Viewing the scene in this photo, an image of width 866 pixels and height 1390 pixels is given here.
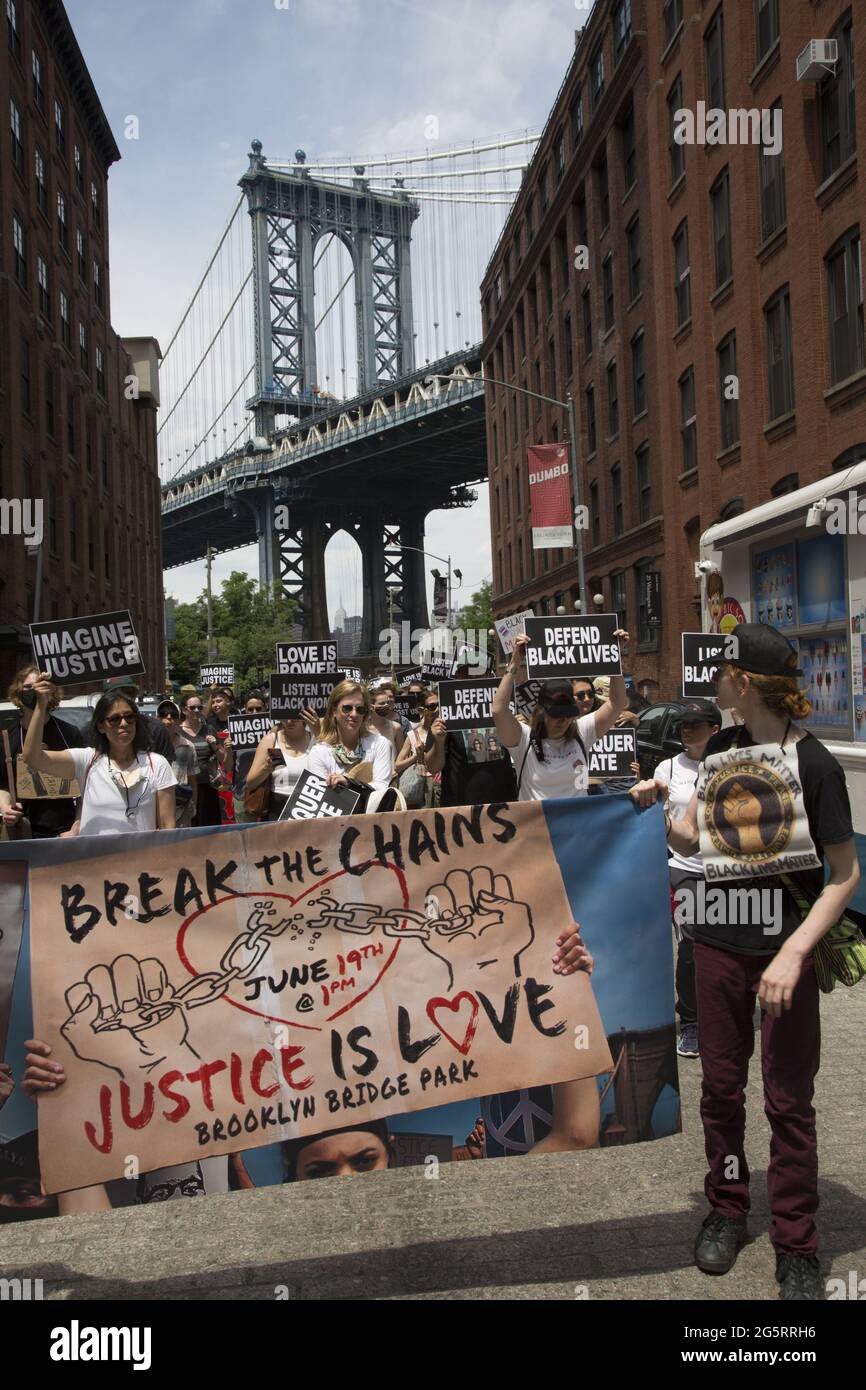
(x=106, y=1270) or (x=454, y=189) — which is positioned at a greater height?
(x=454, y=189)

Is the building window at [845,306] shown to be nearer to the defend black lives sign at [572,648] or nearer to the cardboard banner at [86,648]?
the defend black lives sign at [572,648]

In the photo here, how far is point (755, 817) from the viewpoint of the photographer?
350 centimetres

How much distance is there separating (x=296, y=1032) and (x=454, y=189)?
111942 millimetres

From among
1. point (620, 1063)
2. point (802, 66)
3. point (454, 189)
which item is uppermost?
point (454, 189)

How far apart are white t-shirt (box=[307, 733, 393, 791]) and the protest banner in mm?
2372

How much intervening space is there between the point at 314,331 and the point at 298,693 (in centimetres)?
10444

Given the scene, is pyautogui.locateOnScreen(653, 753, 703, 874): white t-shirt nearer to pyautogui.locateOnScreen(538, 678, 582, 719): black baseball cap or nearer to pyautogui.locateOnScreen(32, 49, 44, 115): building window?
pyautogui.locateOnScreen(538, 678, 582, 719): black baseball cap

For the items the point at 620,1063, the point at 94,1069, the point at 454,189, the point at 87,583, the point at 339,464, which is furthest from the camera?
the point at 454,189

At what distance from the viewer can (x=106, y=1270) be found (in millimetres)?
3645

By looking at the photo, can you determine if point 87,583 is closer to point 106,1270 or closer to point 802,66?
point 802,66

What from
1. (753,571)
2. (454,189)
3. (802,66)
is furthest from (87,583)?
(454,189)

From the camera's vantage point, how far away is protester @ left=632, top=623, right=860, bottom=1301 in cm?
332

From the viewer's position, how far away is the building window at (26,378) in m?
34.9

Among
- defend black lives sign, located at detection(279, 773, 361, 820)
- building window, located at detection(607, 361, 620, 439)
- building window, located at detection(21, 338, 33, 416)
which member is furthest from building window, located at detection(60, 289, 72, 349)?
defend black lives sign, located at detection(279, 773, 361, 820)
